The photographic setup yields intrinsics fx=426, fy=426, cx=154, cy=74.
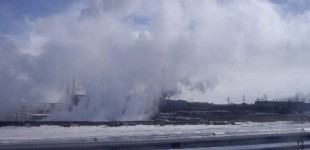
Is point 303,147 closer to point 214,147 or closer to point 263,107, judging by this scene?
point 214,147

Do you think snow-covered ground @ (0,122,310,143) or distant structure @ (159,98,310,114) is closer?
snow-covered ground @ (0,122,310,143)

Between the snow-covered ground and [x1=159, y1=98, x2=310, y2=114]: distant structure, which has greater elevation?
[x1=159, y1=98, x2=310, y2=114]: distant structure

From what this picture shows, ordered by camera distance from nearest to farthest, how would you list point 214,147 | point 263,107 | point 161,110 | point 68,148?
point 68,148 < point 214,147 < point 161,110 < point 263,107

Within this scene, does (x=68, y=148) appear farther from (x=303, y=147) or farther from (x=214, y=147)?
(x=303, y=147)

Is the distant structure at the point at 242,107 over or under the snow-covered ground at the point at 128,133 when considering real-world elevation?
over

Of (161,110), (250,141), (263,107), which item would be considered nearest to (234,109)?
(263,107)

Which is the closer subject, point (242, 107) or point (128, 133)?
point (128, 133)

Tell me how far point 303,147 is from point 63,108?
107 metres

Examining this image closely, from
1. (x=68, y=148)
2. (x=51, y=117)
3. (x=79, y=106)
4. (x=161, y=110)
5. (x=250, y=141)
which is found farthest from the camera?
(x=161, y=110)

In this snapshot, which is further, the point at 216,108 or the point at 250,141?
the point at 216,108

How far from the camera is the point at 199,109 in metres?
158

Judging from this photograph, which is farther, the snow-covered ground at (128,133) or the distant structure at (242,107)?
the distant structure at (242,107)

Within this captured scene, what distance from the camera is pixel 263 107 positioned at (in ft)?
492

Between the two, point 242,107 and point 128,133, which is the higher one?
point 242,107
